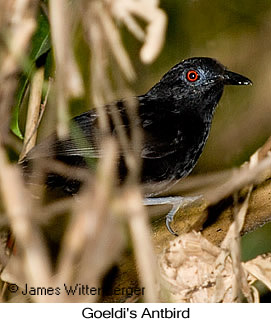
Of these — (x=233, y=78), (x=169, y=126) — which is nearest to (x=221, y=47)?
(x=233, y=78)

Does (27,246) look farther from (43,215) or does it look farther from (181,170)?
(181,170)

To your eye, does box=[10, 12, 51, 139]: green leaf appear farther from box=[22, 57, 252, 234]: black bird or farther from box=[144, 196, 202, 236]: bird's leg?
box=[144, 196, 202, 236]: bird's leg

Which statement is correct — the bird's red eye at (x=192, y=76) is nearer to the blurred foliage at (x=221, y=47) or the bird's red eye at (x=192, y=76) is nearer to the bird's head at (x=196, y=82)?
the bird's head at (x=196, y=82)

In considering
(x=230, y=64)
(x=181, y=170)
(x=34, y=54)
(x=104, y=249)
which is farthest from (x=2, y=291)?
(x=230, y=64)

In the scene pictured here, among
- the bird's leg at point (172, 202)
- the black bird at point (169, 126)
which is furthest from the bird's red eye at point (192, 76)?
the bird's leg at point (172, 202)

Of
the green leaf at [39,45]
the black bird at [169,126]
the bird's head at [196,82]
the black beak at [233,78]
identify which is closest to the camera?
the green leaf at [39,45]

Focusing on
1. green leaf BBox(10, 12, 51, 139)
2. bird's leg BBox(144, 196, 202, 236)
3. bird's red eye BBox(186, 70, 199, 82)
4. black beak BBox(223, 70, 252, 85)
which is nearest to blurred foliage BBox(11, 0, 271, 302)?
black beak BBox(223, 70, 252, 85)

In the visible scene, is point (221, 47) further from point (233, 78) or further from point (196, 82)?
point (233, 78)

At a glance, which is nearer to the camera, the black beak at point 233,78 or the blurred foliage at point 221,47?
the black beak at point 233,78

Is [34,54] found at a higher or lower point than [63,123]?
higher
